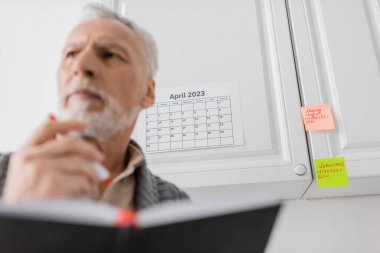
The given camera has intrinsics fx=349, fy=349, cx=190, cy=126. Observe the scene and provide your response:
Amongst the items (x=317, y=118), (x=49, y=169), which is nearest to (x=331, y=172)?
(x=317, y=118)

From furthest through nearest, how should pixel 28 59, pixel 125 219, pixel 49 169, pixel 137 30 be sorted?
pixel 28 59
pixel 137 30
pixel 49 169
pixel 125 219

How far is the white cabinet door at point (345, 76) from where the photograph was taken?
109 centimetres

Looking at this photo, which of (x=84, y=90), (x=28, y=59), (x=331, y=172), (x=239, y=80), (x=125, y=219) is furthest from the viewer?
(x=28, y=59)

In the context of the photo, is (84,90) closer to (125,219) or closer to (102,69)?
(102,69)

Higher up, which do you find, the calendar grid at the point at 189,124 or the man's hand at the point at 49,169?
the calendar grid at the point at 189,124

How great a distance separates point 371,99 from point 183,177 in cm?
65

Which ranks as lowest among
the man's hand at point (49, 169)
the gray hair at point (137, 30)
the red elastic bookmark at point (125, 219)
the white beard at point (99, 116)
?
the red elastic bookmark at point (125, 219)

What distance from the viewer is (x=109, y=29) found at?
2.88 ft

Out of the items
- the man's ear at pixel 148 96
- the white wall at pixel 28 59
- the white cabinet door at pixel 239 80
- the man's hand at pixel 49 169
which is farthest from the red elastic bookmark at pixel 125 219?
the white wall at pixel 28 59

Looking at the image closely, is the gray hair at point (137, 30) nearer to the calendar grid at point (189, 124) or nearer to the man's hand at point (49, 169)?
the calendar grid at point (189, 124)

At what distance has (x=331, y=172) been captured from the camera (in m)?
1.07

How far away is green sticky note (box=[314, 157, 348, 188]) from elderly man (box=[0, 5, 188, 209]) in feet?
1.48

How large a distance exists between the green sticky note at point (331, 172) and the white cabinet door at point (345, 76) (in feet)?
0.06

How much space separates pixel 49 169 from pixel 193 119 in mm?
658
